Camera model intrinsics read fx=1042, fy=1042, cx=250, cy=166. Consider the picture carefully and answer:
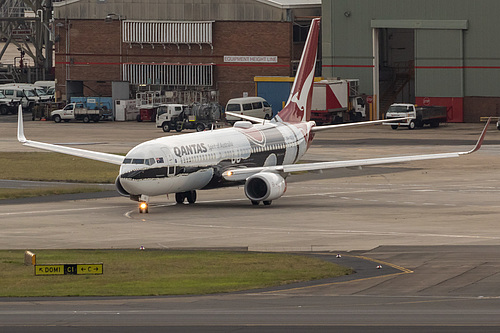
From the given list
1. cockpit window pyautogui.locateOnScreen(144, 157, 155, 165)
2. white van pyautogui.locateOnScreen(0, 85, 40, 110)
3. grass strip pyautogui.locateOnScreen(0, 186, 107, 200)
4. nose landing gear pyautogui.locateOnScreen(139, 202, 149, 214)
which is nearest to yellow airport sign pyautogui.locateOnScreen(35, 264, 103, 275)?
cockpit window pyautogui.locateOnScreen(144, 157, 155, 165)

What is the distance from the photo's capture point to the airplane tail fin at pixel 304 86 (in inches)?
2702

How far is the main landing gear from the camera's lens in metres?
59.0

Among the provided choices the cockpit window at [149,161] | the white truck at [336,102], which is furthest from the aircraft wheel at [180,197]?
the white truck at [336,102]

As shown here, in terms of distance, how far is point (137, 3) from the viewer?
455ft

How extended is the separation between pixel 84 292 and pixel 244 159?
89.3 feet

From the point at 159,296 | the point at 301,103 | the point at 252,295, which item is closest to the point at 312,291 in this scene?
the point at 252,295

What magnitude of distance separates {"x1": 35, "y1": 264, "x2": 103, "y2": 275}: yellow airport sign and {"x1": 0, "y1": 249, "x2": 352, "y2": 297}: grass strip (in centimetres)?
17

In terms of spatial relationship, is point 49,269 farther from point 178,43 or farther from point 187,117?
point 178,43

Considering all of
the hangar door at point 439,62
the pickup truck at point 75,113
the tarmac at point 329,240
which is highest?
the hangar door at point 439,62

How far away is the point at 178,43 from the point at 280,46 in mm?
14431

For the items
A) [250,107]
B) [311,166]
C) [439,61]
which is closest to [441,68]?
[439,61]

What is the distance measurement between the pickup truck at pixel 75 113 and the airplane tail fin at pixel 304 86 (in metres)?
64.7

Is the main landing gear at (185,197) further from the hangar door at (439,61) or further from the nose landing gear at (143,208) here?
the hangar door at (439,61)

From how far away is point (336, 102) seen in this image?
394 feet
